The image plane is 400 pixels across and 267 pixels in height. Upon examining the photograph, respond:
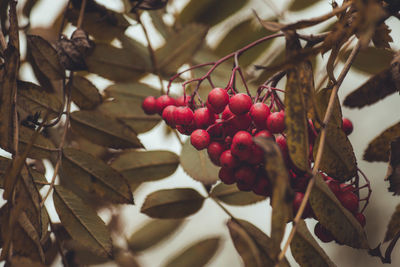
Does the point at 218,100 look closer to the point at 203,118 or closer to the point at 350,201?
the point at 203,118

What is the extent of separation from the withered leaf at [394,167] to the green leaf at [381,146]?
0.41 feet

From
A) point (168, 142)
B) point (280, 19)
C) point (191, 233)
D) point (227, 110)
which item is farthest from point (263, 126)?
point (191, 233)

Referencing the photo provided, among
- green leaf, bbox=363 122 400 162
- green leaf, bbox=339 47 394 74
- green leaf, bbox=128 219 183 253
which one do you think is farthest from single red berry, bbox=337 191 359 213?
green leaf, bbox=128 219 183 253

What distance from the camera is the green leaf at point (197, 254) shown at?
1003mm

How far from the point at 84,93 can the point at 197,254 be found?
48 centimetres

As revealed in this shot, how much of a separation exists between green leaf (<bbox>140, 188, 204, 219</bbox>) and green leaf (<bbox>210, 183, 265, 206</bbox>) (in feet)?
0.12

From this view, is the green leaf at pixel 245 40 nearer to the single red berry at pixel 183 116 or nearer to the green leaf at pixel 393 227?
the single red berry at pixel 183 116

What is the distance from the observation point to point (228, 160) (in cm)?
63

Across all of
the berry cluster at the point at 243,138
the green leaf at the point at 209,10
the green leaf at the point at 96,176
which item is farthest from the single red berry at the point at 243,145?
the green leaf at the point at 209,10

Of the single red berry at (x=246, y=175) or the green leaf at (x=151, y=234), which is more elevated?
the single red berry at (x=246, y=175)

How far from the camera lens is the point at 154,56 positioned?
99 cm

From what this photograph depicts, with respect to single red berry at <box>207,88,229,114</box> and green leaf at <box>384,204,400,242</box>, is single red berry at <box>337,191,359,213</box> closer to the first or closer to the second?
green leaf at <box>384,204,400,242</box>

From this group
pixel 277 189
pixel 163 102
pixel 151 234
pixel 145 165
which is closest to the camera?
pixel 277 189

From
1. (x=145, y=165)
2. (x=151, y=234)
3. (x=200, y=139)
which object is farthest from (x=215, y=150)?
(x=151, y=234)
